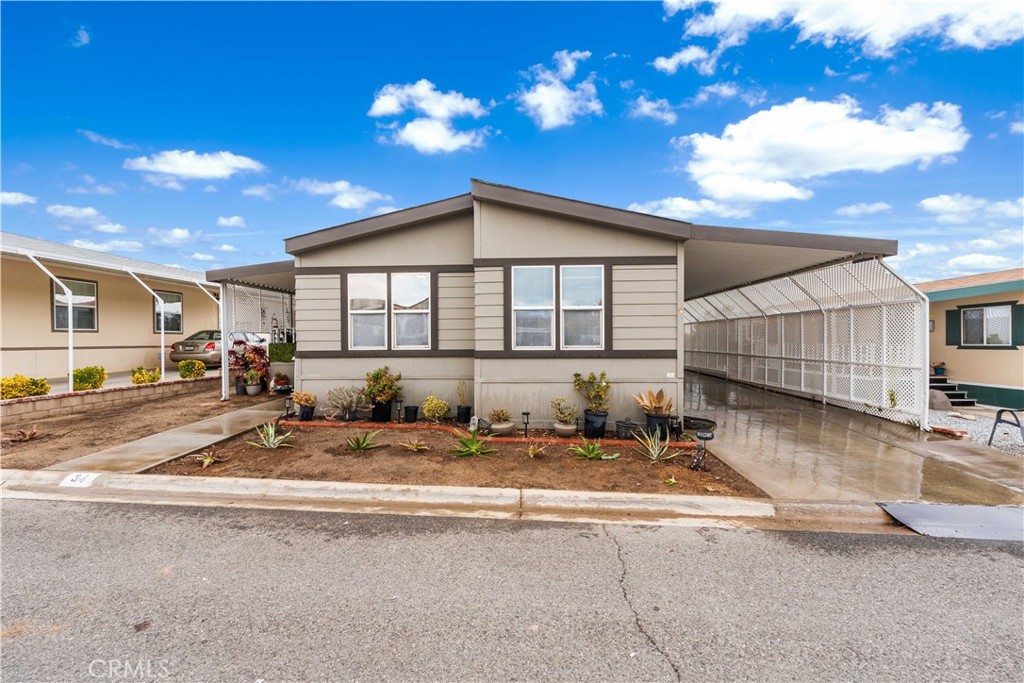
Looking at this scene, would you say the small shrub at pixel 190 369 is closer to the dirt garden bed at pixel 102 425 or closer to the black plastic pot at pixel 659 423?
the dirt garden bed at pixel 102 425

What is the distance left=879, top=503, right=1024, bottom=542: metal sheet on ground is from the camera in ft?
12.8

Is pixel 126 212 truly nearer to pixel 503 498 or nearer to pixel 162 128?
pixel 162 128

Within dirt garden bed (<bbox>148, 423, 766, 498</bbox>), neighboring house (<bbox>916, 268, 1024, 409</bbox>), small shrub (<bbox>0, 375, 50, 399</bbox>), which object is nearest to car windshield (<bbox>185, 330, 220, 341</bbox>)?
small shrub (<bbox>0, 375, 50, 399</bbox>)

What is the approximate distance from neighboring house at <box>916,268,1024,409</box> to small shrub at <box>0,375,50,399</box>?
20.2 meters

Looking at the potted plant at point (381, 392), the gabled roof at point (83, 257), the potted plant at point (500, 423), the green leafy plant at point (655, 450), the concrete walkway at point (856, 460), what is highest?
the gabled roof at point (83, 257)

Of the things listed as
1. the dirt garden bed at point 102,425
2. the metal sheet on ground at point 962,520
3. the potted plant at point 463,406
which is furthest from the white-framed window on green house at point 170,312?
the metal sheet on ground at point 962,520

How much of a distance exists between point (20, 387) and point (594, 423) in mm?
11015

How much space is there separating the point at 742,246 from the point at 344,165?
17438 millimetres

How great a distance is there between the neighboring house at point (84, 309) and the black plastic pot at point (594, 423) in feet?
39.1

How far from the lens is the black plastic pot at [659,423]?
6.96 m

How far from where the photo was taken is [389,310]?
27.7 feet

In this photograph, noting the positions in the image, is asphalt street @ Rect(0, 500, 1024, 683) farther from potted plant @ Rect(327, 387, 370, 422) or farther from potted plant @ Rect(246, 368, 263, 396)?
potted plant @ Rect(246, 368, 263, 396)

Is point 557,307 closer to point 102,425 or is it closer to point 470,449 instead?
point 470,449

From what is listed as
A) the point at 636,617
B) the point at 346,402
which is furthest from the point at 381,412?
the point at 636,617
